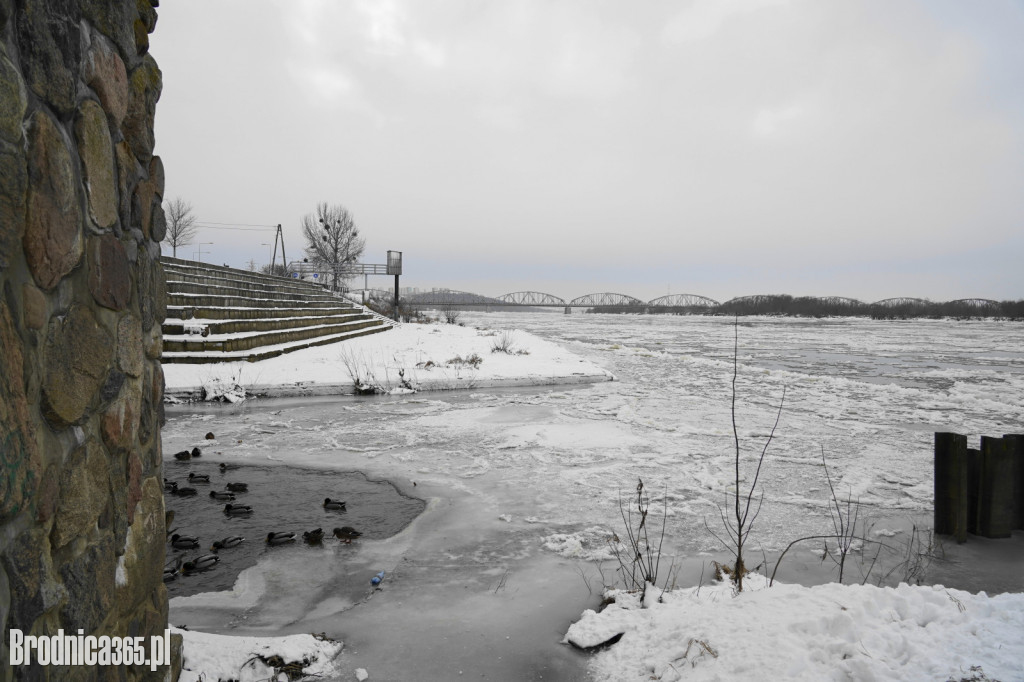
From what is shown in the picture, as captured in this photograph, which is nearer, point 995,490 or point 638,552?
point 638,552

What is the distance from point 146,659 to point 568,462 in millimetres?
5396

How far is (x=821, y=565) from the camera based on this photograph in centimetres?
453

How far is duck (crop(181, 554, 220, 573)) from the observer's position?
4.16 metres

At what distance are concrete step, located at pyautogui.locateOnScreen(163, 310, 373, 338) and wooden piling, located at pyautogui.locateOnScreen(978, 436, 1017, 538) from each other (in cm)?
1350

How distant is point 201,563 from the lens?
167 inches

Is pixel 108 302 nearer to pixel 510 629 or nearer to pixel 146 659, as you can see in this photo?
pixel 146 659

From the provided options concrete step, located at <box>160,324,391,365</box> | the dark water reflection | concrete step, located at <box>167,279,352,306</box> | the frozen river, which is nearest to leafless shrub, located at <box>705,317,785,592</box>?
the frozen river

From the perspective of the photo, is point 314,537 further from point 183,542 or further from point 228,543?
point 183,542

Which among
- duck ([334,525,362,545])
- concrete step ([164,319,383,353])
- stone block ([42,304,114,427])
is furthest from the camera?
concrete step ([164,319,383,353])

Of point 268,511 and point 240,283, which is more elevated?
point 240,283

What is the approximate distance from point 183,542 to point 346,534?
1.18 m

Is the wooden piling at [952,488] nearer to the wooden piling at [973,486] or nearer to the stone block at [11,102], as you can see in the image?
the wooden piling at [973,486]

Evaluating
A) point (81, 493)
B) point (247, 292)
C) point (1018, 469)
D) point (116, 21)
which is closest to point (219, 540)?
point (81, 493)

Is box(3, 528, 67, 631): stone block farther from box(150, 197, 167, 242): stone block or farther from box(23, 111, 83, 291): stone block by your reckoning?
box(150, 197, 167, 242): stone block
